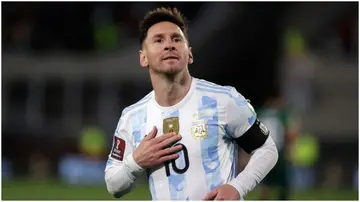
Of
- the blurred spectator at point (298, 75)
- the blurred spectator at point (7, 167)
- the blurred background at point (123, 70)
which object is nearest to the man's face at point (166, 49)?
the blurred background at point (123, 70)

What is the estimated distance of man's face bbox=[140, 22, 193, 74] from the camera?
517 centimetres

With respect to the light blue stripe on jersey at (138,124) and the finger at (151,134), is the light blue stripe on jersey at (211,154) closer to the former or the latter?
the finger at (151,134)

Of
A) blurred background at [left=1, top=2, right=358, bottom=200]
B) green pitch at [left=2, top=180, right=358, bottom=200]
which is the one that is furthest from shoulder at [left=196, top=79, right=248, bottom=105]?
blurred background at [left=1, top=2, right=358, bottom=200]

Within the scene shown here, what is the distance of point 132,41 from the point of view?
23219mm

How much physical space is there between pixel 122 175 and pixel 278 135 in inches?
289

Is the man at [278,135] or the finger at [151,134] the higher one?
the man at [278,135]

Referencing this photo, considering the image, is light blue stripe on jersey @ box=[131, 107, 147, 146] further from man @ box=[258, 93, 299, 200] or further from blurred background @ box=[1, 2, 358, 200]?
blurred background @ box=[1, 2, 358, 200]

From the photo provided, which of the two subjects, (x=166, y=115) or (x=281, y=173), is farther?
(x=281, y=173)

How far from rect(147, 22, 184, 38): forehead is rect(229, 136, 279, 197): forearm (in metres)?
0.83

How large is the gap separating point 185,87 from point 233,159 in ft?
1.67

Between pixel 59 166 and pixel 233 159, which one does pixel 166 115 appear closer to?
pixel 233 159

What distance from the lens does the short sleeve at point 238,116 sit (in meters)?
5.21

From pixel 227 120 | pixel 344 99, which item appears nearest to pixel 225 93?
pixel 227 120

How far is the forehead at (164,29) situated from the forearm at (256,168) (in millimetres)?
828
